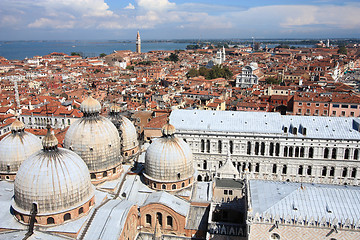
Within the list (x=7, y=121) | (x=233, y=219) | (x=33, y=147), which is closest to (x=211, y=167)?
(x=233, y=219)

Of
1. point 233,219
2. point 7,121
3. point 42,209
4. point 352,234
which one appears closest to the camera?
point 352,234

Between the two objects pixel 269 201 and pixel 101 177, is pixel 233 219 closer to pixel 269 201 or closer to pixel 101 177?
pixel 269 201

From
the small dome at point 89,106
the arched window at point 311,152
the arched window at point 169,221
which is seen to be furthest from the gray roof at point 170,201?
the arched window at point 311,152

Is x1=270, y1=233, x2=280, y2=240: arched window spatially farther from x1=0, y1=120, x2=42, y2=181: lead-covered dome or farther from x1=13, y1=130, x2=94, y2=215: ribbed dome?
x1=0, y1=120, x2=42, y2=181: lead-covered dome

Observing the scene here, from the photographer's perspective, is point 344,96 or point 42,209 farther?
→ point 344,96

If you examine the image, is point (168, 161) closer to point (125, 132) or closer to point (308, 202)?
point (125, 132)

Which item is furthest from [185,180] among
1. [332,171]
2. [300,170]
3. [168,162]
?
[332,171]

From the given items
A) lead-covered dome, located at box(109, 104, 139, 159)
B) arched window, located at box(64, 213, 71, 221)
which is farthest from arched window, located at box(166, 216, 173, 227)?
lead-covered dome, located at box(109, 104, 139, 159)
